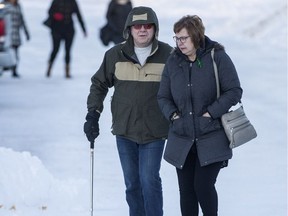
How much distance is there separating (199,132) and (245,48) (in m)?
18.4

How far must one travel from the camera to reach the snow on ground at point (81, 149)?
7.62 meters

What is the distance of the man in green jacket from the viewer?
6.22m

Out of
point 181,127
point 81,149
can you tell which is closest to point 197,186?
point 181,127

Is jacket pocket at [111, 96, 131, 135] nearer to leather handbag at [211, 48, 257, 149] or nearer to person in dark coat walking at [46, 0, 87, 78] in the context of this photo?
leather handbag at [211, 48, 257, 149]

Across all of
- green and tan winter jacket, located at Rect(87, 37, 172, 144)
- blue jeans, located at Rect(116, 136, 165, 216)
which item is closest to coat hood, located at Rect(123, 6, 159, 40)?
green and tan winter jacket, located at Rect(87, 37, 172, 144)

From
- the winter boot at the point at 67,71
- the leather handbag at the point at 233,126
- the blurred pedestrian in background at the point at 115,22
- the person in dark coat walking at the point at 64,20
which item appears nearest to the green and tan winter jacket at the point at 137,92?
the leather handbag at the point at 233,126

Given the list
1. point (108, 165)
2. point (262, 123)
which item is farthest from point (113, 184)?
point (262, 123)

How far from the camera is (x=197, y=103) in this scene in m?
5.96

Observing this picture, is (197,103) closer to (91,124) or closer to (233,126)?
(233,126)

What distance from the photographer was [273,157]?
9.98 m

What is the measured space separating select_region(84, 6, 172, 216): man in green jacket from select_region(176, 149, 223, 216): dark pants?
0.21 m

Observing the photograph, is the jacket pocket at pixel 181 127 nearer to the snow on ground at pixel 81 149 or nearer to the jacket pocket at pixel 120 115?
the jacket pocket at pixel 120 115

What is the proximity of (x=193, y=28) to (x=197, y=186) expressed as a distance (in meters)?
0.96

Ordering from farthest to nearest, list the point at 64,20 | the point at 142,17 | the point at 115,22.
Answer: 1. the point at 64,20
2. the point at 115,22
3. the point at 142,17
